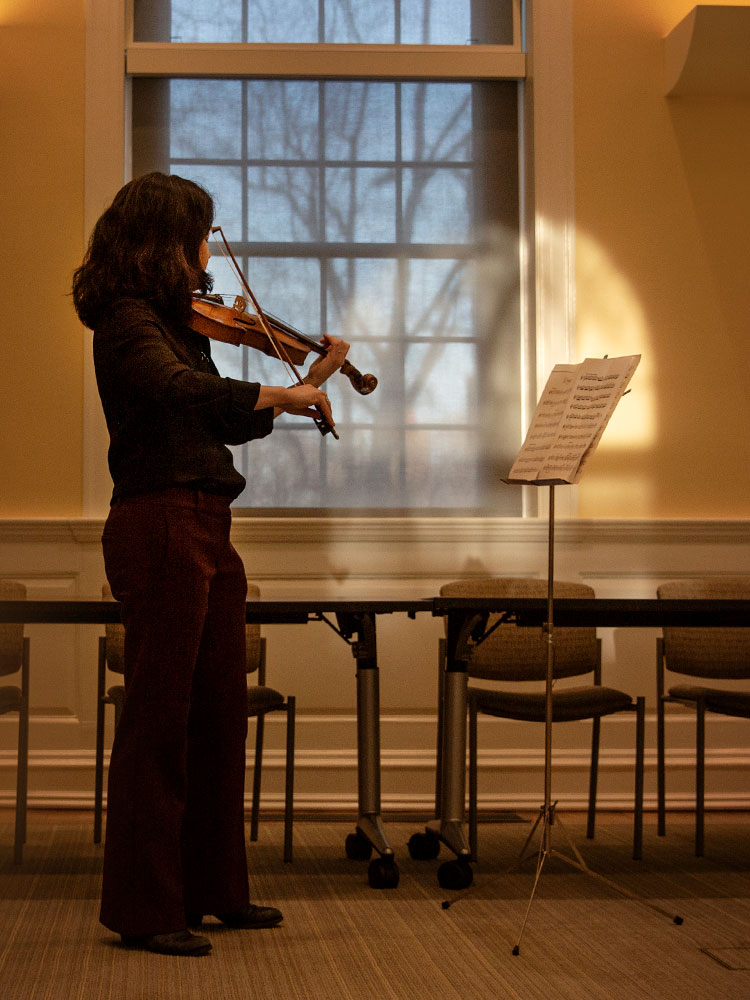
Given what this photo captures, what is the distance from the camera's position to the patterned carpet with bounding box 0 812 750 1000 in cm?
208

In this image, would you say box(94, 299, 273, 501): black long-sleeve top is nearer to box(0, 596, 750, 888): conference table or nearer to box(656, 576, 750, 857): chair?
box(0, 596, 750, 888): conference table

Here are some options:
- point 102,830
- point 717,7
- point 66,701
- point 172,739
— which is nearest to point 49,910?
point 172,739

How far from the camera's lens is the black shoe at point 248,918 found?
2420 mm

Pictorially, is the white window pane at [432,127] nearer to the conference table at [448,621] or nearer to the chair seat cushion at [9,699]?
the conference table at [448,621]

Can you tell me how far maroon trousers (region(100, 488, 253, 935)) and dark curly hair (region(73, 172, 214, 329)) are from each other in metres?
0.43

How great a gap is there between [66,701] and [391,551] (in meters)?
1.36

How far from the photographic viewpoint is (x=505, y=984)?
210 centimetres

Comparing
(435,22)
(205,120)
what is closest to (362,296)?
(205,120)

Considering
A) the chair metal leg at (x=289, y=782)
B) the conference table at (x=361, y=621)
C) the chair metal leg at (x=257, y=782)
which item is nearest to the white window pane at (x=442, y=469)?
the chair metal leg at (x=257, y=782)

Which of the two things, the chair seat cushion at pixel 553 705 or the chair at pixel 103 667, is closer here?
the chair seat cushion at pixel 553 705

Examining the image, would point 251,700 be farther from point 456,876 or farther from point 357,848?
point 456,876

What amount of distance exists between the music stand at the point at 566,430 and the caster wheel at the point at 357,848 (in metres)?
0.75

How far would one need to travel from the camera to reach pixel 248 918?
2441 millimetres


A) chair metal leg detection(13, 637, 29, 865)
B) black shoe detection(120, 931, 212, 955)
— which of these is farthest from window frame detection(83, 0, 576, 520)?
black shoe detection(120, 931, 212, 955)
